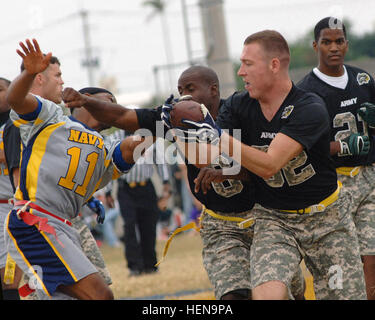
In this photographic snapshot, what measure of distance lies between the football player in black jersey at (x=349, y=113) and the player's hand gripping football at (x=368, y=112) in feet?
0.03

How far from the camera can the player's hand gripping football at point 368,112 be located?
5.97 metres

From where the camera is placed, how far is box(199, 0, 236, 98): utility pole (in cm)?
1434

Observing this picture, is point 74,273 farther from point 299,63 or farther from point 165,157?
point 299,63

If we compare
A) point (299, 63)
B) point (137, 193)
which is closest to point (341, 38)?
point (137, 193)

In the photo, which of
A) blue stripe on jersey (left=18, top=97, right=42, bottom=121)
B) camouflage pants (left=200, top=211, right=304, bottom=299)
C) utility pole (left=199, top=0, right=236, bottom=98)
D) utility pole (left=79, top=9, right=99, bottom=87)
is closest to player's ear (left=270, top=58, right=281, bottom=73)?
camouflage pants (left=200, top=211, right=304, bottom=299)

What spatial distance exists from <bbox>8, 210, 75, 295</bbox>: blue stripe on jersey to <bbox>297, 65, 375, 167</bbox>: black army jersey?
262cm

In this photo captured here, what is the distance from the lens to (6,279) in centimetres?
578

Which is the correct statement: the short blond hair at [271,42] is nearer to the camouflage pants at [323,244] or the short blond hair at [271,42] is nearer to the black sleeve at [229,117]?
the black sleeve at [229,117]

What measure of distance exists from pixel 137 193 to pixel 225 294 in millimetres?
7218

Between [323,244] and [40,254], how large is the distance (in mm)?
1941

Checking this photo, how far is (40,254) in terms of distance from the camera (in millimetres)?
4949

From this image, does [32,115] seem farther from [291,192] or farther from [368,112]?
[368,112]

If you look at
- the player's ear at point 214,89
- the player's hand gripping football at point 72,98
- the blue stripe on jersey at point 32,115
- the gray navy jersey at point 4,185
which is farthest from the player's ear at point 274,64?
the gray navy jersey at point 4,185

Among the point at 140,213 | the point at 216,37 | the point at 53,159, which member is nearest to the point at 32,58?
the point at 53,159
